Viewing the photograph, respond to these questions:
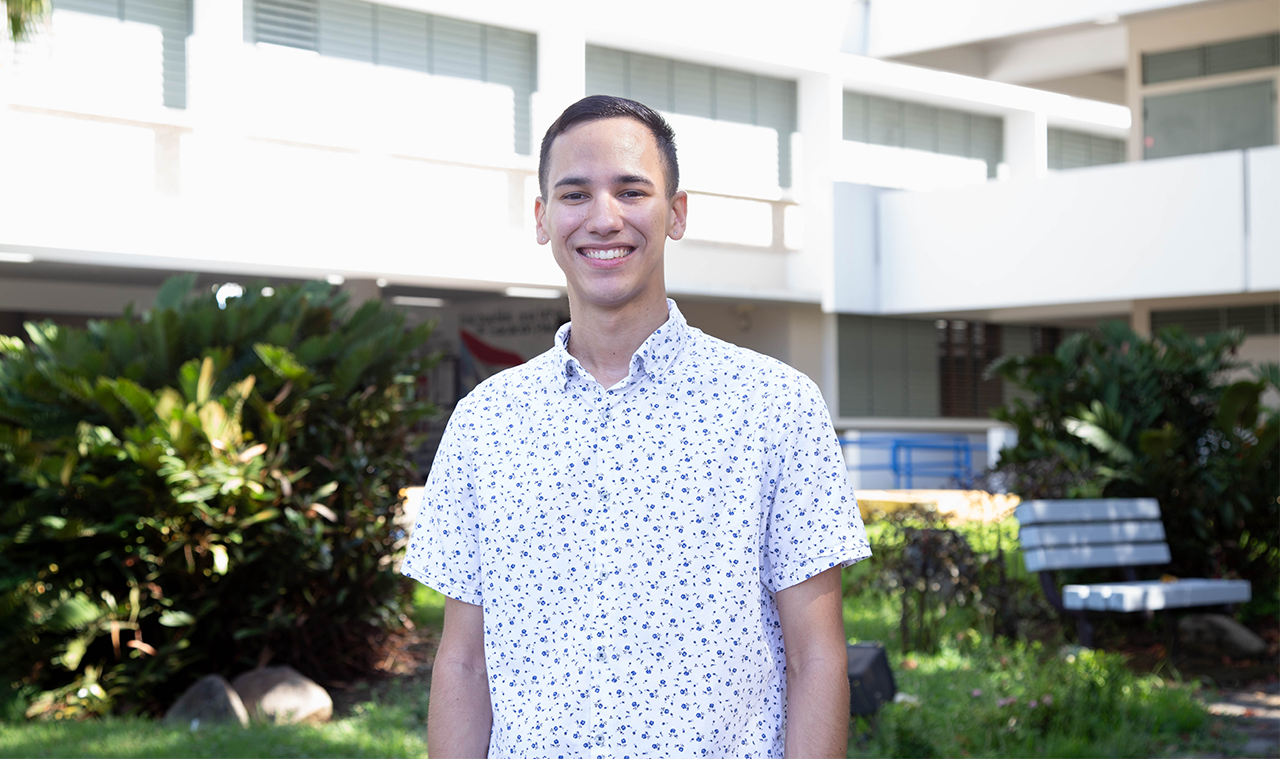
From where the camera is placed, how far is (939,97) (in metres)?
24.6

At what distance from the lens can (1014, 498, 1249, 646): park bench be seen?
8203mm

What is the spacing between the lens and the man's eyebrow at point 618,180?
2270 millimetres

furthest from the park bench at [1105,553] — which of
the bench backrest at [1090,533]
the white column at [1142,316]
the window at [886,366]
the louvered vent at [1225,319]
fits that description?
the window at [886,366]

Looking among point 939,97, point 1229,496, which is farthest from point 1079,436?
point 939,97

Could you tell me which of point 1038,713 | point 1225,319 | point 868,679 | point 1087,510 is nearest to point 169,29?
point 1087,510

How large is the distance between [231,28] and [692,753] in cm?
1619

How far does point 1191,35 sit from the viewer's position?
16453 mm

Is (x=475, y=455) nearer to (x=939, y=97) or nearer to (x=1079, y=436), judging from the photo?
(x=1079, y=436)

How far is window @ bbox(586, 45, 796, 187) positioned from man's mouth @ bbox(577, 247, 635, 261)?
18.2 meters

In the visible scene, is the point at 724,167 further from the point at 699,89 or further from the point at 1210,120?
the point at 1210,120

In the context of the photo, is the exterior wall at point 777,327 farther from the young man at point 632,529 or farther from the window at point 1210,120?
the young man at point 632,529


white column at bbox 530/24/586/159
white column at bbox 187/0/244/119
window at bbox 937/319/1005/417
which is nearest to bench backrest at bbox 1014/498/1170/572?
white column at bbox 187/0/244/119

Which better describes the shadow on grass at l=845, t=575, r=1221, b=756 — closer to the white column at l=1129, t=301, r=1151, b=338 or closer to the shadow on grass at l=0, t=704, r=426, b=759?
the shadow on grass at l=0, t=704, r=426, b=759

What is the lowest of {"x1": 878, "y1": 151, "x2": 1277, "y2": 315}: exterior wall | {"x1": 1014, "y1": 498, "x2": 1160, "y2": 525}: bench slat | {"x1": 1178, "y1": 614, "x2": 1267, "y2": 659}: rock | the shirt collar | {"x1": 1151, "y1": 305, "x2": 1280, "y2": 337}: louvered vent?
{"x1": 1178, "y1": 614, "x2": 1267, "y2": 659}: rock
